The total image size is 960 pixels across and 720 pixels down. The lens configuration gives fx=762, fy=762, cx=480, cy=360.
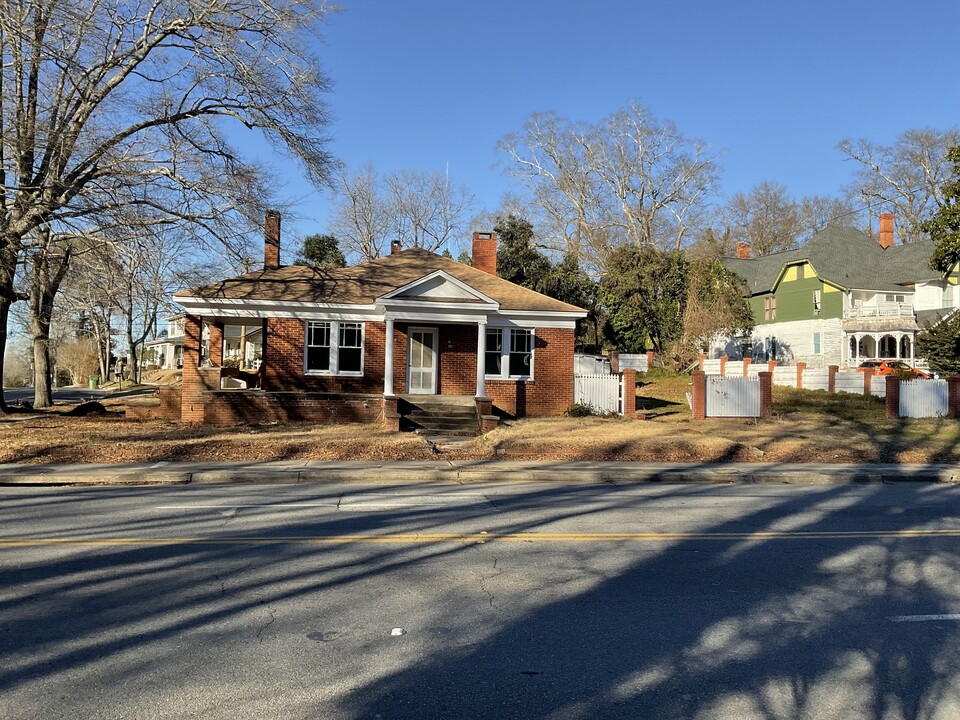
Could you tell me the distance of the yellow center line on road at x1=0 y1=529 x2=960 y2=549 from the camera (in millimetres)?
7996

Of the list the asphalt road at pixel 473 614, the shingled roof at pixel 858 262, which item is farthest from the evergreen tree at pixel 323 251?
the asphalt road at pixel 473 614

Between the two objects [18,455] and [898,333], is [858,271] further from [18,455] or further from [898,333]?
[18,455]

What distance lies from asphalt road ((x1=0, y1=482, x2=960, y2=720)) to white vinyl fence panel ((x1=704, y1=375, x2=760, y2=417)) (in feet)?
41.6

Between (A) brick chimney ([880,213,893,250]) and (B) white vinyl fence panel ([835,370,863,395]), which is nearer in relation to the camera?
(B) white vinyl fence panel ([835,370,863,395])

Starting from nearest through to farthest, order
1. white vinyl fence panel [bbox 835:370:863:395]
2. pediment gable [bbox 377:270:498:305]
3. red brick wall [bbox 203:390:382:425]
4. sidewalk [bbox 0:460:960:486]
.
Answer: sidewalk [bbox 0:460:960:486] → red brick wall [bbox 203:390:382:425] → pediment gable [bbox 377:270:498:305] → white vinyl fence panel [bbox 835:370:863:395]

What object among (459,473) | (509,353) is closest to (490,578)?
(459,473)

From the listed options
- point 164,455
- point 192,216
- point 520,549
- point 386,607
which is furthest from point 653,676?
point 192,216

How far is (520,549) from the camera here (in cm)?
789

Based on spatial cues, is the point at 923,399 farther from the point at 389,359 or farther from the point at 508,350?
the point at 389,359

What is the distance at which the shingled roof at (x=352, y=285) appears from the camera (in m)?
22.8

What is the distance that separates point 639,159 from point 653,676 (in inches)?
2129

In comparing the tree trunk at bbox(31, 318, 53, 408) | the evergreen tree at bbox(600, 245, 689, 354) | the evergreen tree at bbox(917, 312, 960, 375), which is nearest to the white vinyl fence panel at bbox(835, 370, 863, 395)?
the evergreen tree at bbox(917, 312, 960, 375)

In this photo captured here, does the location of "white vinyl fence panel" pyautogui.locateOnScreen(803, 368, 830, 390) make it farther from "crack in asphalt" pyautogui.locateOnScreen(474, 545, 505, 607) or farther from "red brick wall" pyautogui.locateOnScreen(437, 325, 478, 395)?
"crack in asphalt" pyautogui.locateOnScreen(474, 545, 505, 607)

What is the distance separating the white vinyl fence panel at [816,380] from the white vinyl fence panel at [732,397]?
11.4m
